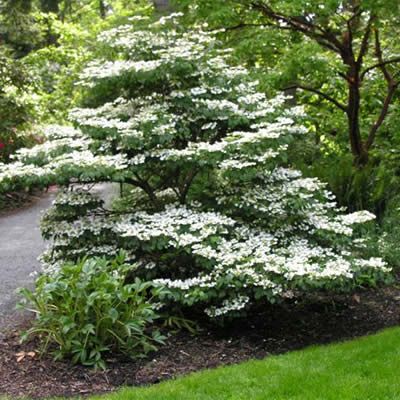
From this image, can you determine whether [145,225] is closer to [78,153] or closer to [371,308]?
[78,153]

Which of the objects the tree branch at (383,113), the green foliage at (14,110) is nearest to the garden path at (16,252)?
Result: the green foliage at (14,110)

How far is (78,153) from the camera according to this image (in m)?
5.16

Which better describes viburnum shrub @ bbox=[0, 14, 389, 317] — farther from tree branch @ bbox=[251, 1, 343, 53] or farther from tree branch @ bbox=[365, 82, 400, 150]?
tree branch @ bbox=[365, 82, 400, 150]

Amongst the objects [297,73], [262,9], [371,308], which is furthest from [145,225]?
[262,9]

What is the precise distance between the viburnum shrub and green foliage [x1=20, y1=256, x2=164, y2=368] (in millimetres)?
376

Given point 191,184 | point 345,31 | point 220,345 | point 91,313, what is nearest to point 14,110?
point 345,31

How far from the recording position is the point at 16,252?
8.29 meters

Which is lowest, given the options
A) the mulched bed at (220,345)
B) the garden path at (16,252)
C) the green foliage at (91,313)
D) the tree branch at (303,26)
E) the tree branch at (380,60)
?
the mulched bed at (220,345)

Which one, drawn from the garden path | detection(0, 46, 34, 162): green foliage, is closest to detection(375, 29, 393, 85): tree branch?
the garden path

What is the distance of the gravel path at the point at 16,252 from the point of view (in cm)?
605

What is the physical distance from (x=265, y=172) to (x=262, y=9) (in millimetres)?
3032

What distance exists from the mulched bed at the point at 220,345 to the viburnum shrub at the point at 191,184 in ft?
0.89

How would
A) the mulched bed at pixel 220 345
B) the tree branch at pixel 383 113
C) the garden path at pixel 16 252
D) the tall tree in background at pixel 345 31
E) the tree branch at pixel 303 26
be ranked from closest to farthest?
the mulched bed at pixel 220 345, the garden path at pixel 16 252, the tall tree in background at pixel 345 31, the tree branch at pixel 303 26, the tree branch at pixel 383 113

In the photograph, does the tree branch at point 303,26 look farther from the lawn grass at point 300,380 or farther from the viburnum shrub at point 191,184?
the lawn grass at point 300,380
